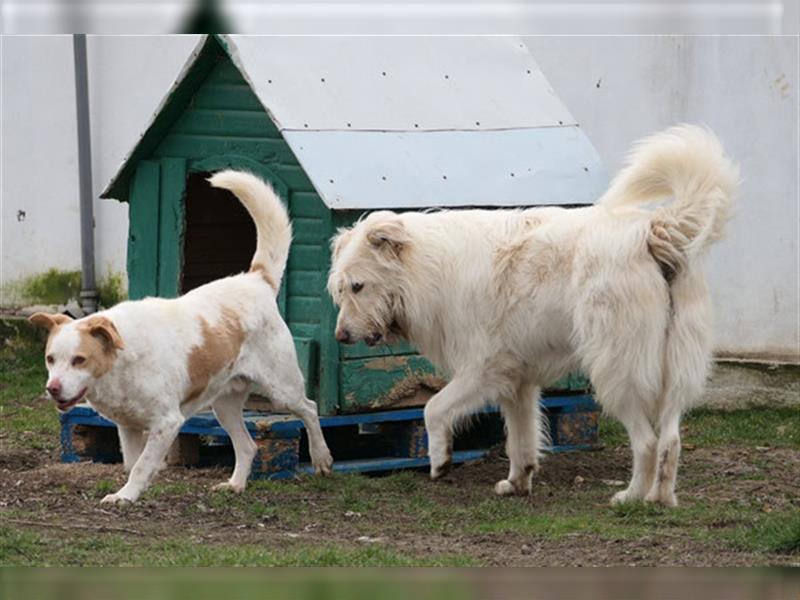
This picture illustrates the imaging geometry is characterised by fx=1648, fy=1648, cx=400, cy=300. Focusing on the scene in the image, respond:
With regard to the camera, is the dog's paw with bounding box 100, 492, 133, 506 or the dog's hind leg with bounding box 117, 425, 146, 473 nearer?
the dog's paw with bounding box 100, 492, 133, 506

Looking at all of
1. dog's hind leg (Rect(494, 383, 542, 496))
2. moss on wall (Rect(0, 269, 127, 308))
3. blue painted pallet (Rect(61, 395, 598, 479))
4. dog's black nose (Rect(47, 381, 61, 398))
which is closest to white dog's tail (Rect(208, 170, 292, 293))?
blue painted pallet (Rect(61, 395, 598, 479))

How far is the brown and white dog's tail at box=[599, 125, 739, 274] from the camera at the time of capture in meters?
8.00

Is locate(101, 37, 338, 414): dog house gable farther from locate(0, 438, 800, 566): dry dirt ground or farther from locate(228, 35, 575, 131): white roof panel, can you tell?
locate(0, 438, 800, 566): dry dirt ground

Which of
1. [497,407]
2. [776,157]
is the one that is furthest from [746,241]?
[497,407]

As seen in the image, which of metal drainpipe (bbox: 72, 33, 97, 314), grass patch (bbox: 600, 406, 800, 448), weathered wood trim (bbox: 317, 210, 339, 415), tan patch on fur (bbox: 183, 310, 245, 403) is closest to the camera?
tan patch on fur (bbox: 183, 310, 245, 403)

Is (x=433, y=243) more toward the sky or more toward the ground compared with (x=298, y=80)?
more toward the ground

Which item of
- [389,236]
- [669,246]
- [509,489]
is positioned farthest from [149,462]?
[669,246]

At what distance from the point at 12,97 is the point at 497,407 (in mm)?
4979

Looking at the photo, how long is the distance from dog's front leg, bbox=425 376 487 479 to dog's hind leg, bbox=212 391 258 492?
0.95 m

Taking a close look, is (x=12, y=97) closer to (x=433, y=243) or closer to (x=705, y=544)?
(x=433, y=243)

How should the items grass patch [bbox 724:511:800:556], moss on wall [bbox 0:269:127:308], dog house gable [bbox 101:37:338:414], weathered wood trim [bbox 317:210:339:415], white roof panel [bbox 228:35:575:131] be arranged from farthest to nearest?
moss on wall [bbox 0:269:127:308], white roof panel [bbox 228:35:575:131], dog house gable [bbox 101:37:338:414], weathered wood trim [bbox 317:210:339:415], grass patch [bbox 724:511:800:556]

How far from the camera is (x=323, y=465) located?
8.88 m

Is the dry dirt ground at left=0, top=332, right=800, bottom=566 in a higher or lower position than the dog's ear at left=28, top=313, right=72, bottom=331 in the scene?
lower

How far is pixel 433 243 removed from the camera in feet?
28.2
